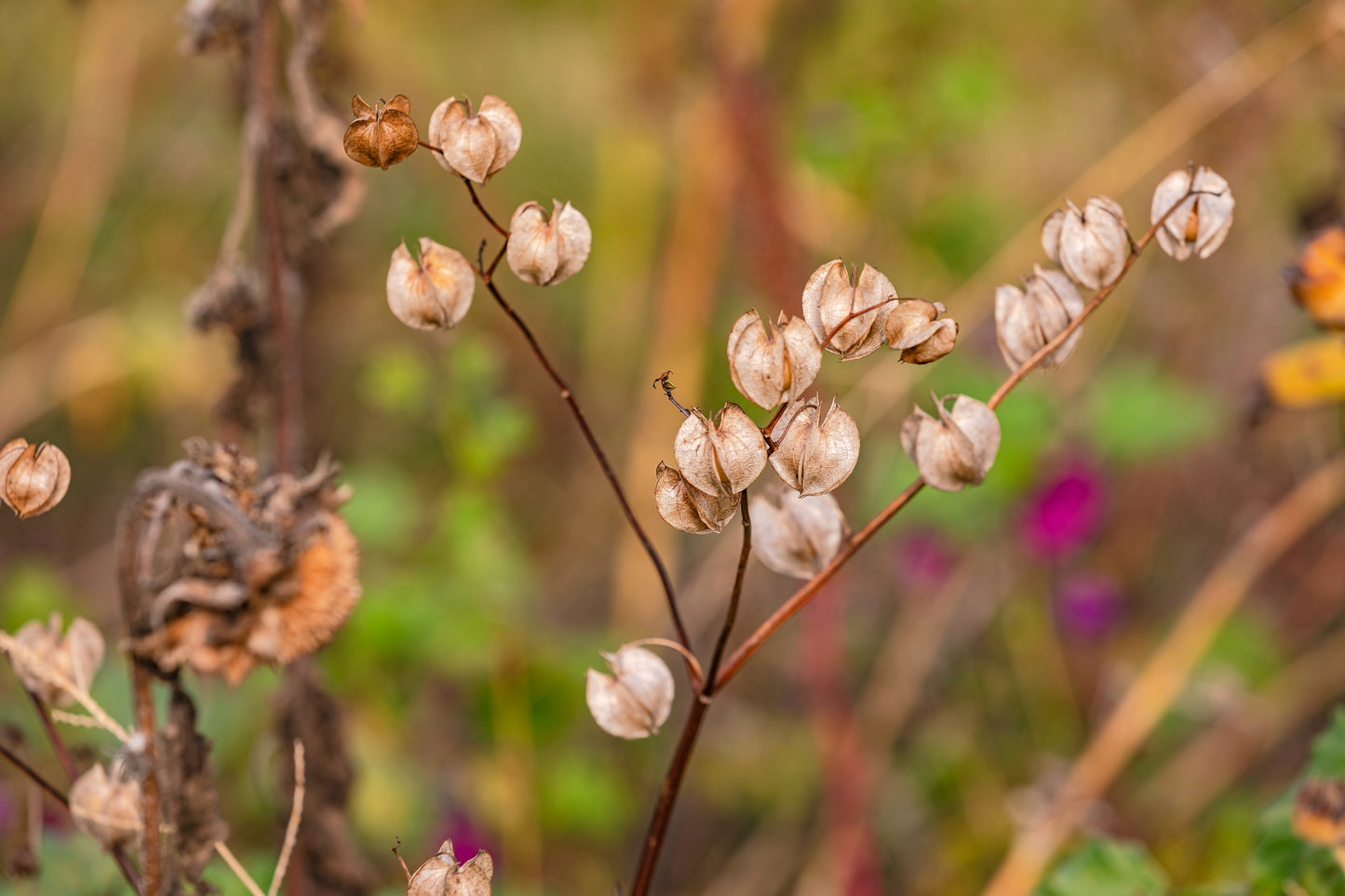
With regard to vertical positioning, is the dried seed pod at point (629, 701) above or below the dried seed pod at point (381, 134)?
below

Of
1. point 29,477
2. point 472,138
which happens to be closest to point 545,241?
point 472,138

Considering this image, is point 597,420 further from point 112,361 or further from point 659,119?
point 112,361

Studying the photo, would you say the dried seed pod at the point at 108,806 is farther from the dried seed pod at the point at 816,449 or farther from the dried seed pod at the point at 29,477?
the dried seed pod at the point at 816,449

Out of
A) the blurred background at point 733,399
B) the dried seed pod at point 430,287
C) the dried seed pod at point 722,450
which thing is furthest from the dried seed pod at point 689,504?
the blurred background at point 733,399

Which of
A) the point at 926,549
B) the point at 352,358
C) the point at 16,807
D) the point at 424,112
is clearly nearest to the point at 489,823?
the point at 16,807

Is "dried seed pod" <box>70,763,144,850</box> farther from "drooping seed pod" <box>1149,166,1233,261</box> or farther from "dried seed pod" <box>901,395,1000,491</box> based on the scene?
"drooping seed pod" <box>1149,166,1233,261</box>

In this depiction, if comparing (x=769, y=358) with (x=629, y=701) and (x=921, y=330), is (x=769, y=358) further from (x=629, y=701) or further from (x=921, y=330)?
(x=629, y=701)

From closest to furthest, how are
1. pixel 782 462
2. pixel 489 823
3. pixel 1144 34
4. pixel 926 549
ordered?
pixel 782 462 → pixel 489 823 → pixel 926 549 → pixel 1144 34
